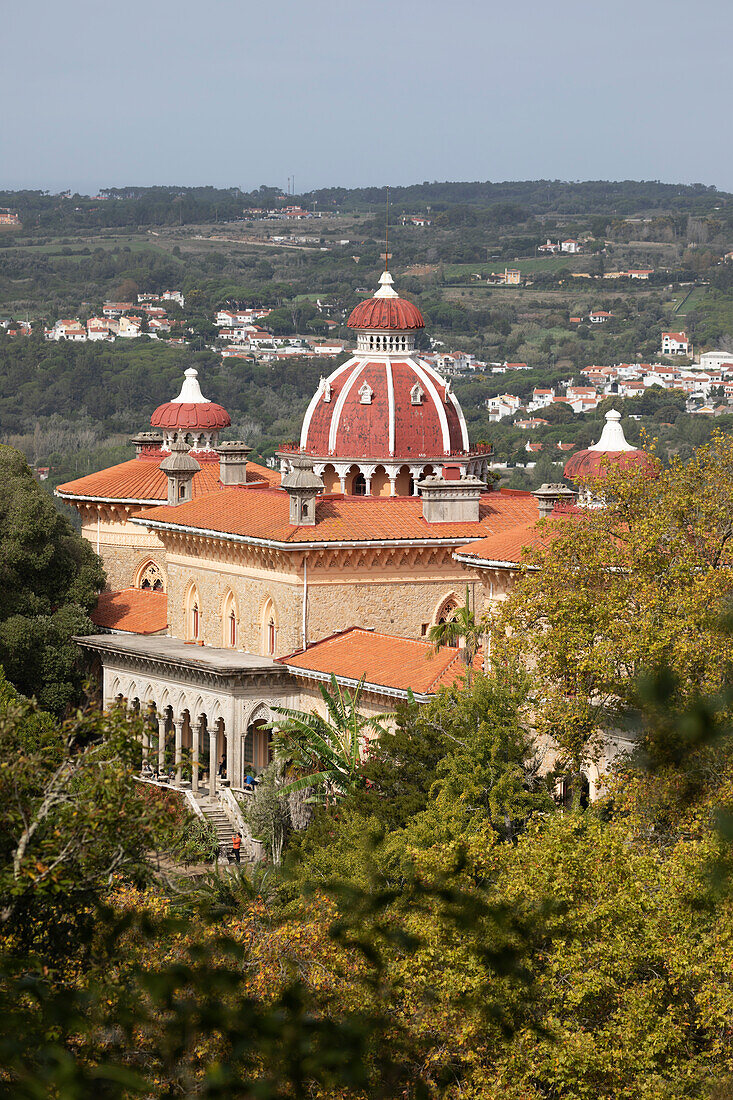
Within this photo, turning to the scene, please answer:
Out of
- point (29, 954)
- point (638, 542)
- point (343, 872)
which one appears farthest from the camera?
point (638, 542)

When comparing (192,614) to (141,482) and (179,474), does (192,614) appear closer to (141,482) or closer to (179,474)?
(179,474)

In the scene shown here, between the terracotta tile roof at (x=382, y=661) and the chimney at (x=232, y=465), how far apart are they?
9052 millimetres

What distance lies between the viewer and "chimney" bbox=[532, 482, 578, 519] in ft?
159

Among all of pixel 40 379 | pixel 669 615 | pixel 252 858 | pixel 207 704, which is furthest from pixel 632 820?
pixel 40 379

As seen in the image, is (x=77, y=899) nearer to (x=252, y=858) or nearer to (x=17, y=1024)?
(x=17, y=1024)

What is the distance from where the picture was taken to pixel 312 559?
4706 cm

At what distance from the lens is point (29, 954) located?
21266 mm

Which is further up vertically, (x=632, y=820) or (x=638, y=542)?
(x=638, y=542)

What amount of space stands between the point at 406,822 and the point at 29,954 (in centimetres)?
1528

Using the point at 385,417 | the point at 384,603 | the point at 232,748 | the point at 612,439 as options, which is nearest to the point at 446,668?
the point at 384,603

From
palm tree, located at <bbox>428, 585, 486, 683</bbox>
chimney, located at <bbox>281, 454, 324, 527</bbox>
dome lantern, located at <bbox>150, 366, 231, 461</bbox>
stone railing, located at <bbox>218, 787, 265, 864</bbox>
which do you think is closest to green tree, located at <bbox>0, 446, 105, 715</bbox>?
stone railing, located at <bbox>218, 787, 265, 864</bbox>

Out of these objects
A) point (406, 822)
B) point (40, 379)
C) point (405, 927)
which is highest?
point (405, 927)

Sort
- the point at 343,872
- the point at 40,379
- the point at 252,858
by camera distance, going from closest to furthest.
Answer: the point at 343,872
the point at 252,858
the point at 40,379

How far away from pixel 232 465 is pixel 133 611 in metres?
4.62
